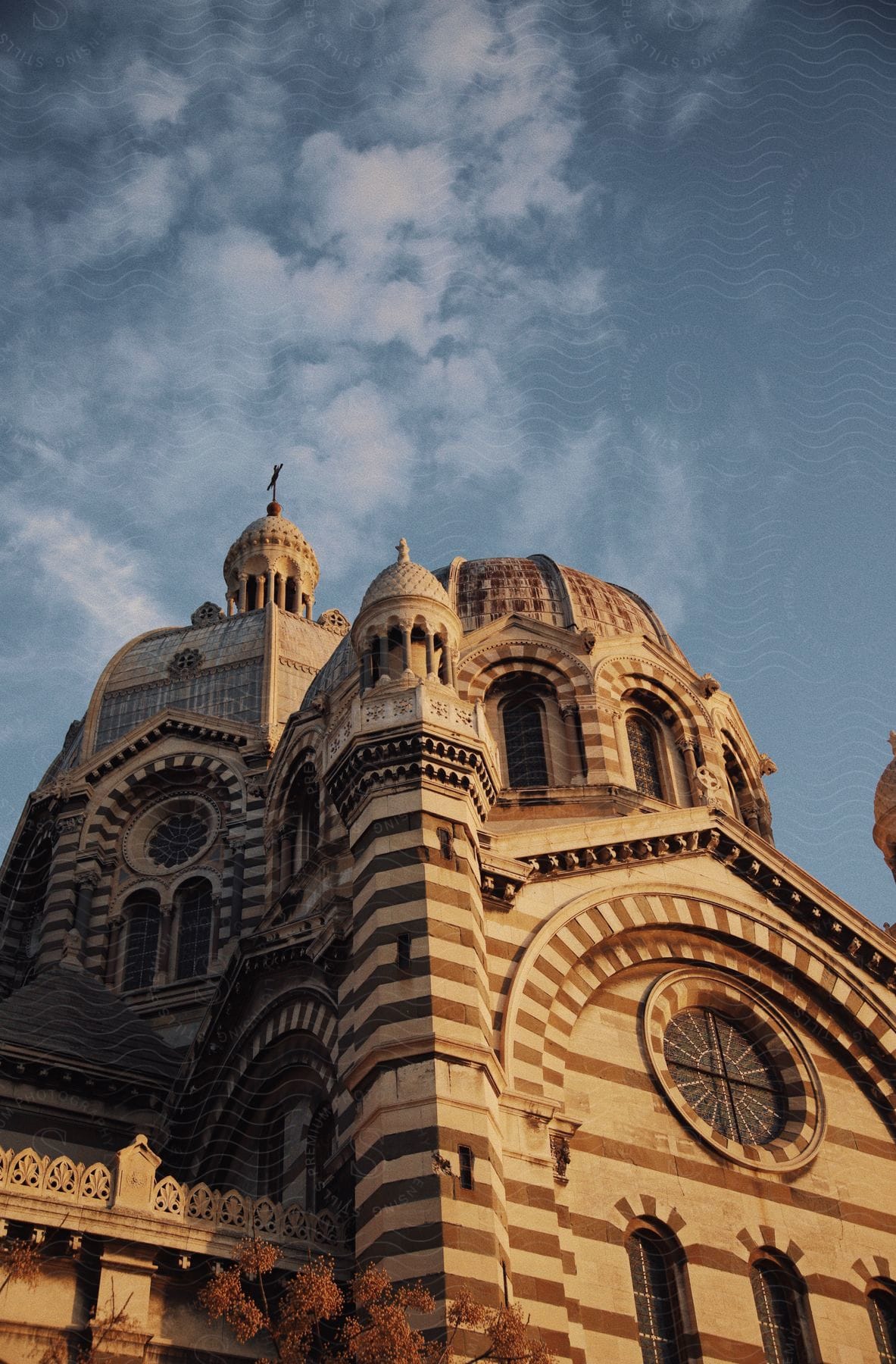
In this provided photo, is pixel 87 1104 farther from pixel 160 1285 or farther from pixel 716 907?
pixel 716 907

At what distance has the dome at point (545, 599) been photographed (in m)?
33.2

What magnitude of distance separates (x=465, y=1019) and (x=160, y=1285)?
4.96 metres

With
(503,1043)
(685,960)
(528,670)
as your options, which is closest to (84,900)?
(528,670)

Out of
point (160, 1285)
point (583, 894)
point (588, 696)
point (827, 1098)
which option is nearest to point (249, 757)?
point (588, 696)

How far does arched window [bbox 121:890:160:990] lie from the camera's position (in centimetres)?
3538

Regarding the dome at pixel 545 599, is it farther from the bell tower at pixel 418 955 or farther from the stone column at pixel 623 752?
the bell tower at pixel 418 955

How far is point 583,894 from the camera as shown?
80.7 ft

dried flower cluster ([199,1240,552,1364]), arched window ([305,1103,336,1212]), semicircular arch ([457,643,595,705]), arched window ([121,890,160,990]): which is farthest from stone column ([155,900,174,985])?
dried flower cluster ([199,1240,552,1364])

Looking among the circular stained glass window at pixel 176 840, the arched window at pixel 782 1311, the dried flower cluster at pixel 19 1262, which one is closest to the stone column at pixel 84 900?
the circular stained glass window at pixel 176 840

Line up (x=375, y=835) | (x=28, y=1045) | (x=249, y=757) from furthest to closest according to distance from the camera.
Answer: (x=249, y=757) → (x=28, y=1045) → (x=375, y=835)

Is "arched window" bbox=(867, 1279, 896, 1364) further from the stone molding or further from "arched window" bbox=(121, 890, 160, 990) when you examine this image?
"arched window" bbox=(121, 890, 160, 990)

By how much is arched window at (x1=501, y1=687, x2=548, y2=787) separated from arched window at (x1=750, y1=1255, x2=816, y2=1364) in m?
10.5

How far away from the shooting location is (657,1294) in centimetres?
2142

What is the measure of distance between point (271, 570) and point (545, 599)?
1831 centimetres
